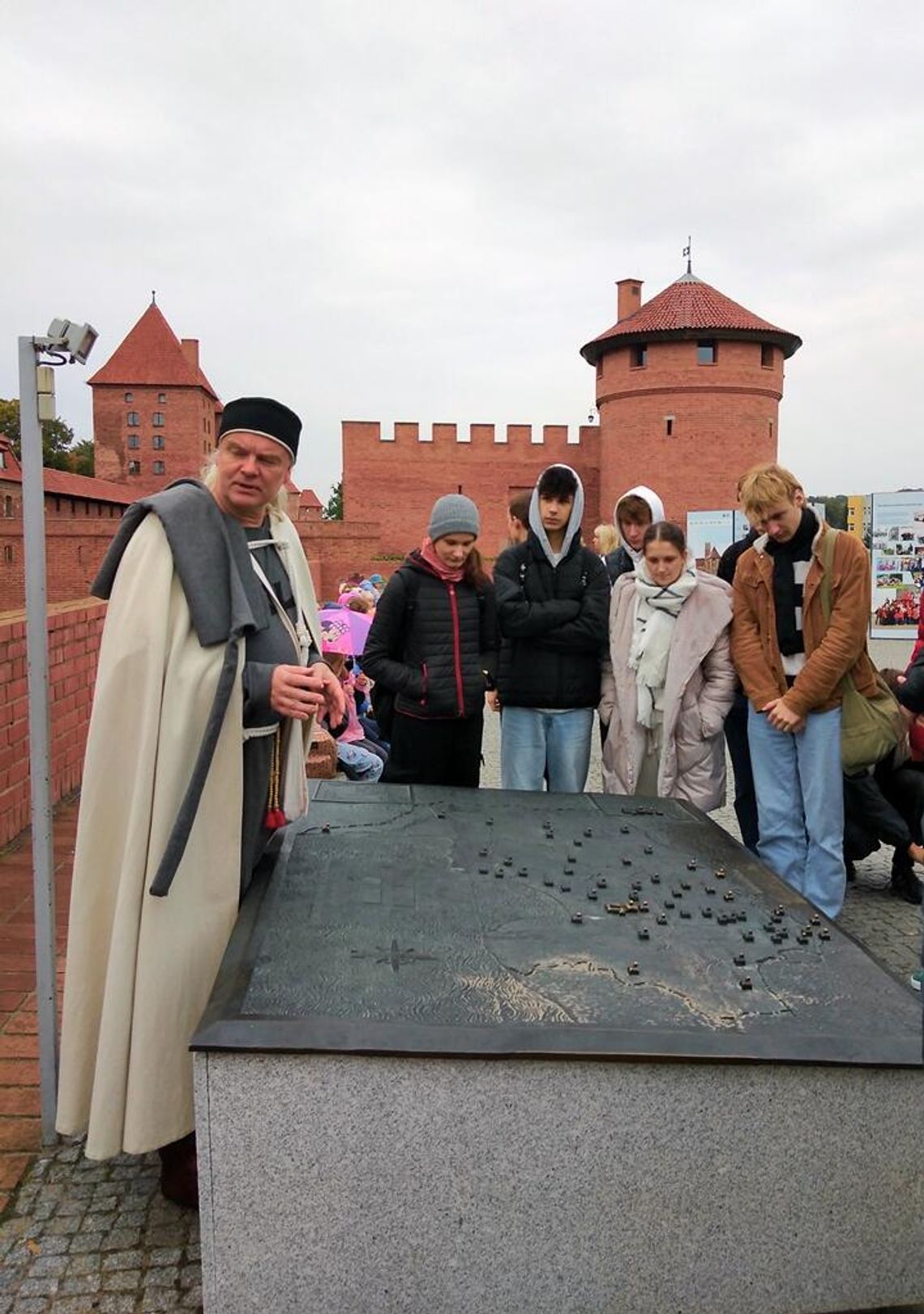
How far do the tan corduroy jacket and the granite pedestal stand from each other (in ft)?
6.36

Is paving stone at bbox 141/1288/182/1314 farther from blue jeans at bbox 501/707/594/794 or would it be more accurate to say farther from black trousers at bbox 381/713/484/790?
blue jeans at bbox 501/707/594/794

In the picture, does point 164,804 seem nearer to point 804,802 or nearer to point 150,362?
point 804,802

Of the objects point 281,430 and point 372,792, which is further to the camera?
point 372,792

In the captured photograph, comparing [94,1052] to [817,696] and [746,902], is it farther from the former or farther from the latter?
[817,696]

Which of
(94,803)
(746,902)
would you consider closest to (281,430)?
(94,803)

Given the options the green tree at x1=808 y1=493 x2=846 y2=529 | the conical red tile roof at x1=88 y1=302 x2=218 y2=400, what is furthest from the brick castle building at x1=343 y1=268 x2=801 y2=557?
the conical red tile roof at x1=88 y1=302 x2=218 y2=400

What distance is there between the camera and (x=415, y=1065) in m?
1.84

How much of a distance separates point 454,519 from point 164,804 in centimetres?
226

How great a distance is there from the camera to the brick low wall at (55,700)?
4.89 m

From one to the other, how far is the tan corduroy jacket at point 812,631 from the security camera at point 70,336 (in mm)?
2583

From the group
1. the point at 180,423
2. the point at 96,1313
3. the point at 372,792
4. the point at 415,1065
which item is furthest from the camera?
the point at 180,423

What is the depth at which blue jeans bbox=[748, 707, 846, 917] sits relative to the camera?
404 cm

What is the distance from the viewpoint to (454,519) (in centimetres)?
427

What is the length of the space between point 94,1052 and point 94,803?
578 millimetres
